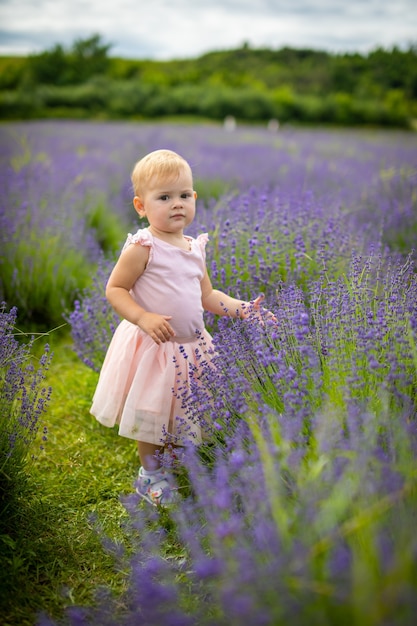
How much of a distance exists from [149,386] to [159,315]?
30cm

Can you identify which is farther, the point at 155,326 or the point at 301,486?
the point at 155,326

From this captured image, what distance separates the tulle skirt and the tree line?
14978 millimetres

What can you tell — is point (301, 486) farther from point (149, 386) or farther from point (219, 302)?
point (219, 302)

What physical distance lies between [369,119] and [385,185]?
21.4m

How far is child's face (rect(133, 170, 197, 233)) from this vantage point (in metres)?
2.04

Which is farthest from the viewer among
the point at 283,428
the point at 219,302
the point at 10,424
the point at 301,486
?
the point at 219,302

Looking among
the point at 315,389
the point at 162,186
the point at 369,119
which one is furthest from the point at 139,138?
the point at 369,119

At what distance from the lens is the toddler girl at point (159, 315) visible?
2.05m

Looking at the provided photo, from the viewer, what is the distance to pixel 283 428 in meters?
1.50

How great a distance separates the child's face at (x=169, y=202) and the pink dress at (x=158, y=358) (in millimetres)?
70

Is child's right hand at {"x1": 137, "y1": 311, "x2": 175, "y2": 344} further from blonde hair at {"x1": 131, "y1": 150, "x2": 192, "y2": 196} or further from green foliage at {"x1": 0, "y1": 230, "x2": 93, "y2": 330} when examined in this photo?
green foliage at {"x1": 0, "y1": 230, "x2": 93, "y2": 330}

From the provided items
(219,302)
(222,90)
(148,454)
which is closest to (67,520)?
(148,454)

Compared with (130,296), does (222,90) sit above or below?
above

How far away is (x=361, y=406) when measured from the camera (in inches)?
63.2
